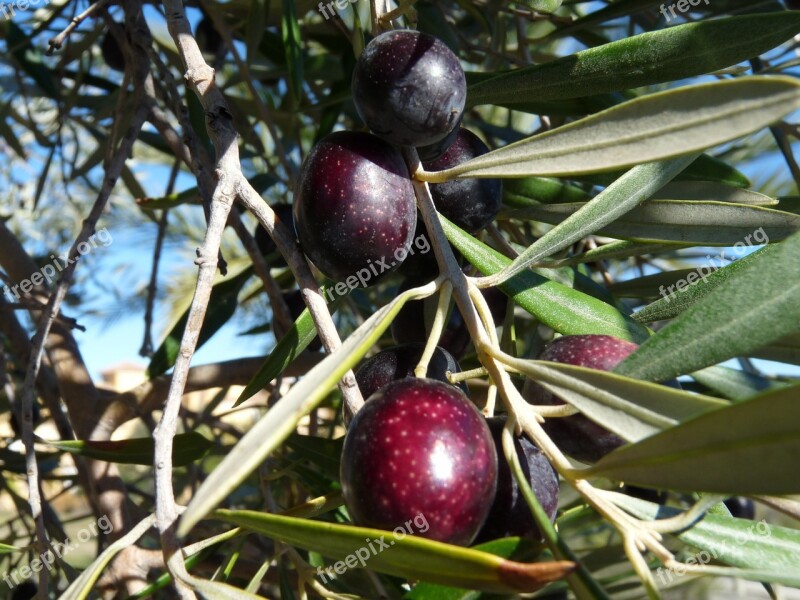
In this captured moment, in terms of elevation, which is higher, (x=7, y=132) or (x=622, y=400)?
(x=7, y=132)

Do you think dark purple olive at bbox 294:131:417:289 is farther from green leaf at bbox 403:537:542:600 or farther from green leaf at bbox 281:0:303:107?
green leaf at bbox 281:0:303:107

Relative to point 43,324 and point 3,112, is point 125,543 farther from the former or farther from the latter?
point 3,112

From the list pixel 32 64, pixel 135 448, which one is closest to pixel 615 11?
pixel 135 448

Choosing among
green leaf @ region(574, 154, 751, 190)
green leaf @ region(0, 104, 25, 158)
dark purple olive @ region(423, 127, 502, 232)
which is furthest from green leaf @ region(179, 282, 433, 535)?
green leaf @ region(0, 104, 25, 158)

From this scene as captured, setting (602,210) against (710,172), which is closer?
(602,210)

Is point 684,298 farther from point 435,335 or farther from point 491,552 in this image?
point 491,552

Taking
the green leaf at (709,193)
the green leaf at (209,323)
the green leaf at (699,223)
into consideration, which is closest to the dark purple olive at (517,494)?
the green leaf at (699,223)
